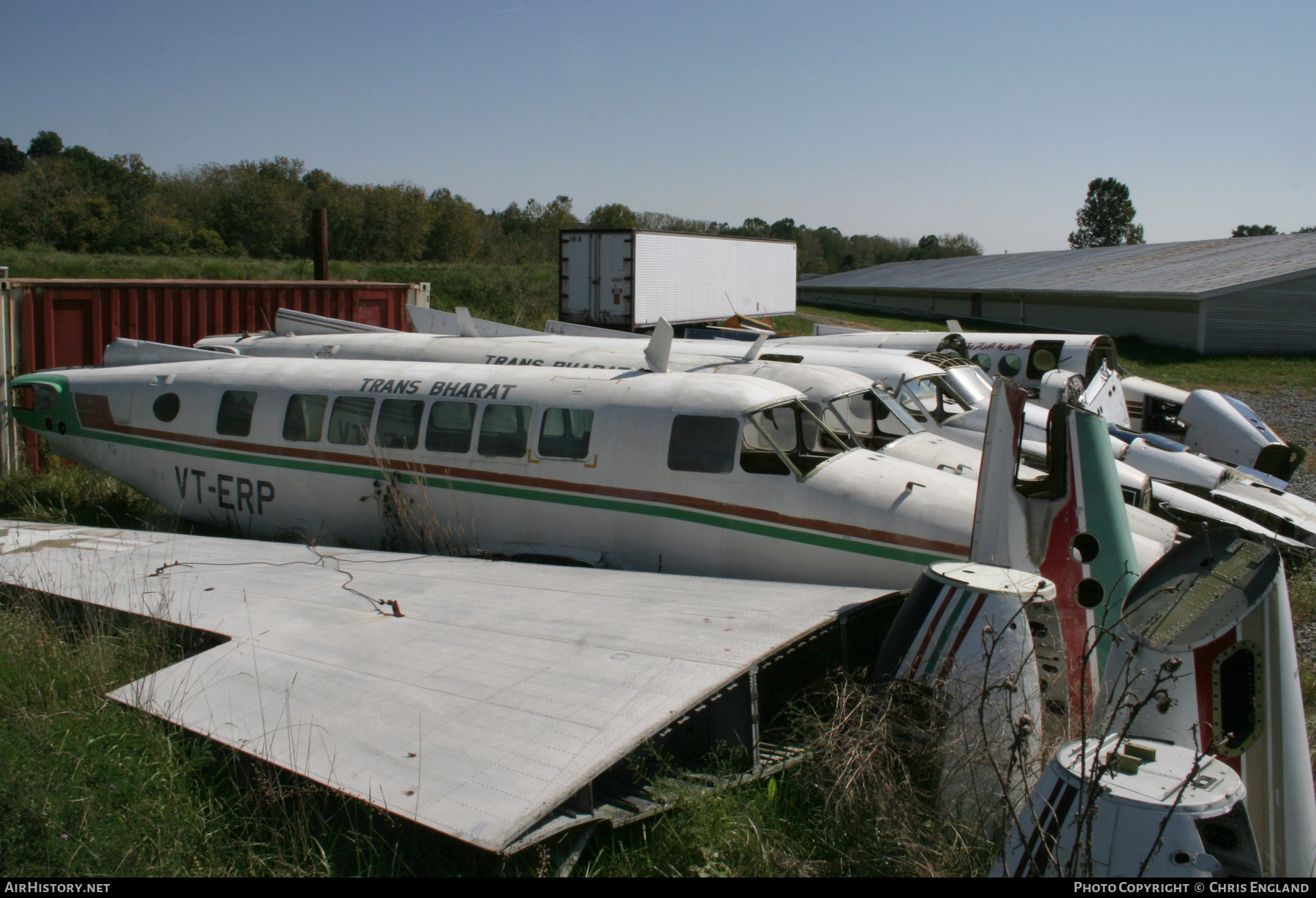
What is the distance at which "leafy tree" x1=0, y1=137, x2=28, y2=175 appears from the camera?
320ft

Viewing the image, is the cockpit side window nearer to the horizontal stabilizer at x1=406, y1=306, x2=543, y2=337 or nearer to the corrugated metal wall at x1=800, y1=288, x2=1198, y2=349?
the horizontal stabilizer at x1=406, y1=306, x2=543, y2=337

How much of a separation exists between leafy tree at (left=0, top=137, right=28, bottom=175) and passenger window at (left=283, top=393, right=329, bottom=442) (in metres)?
113

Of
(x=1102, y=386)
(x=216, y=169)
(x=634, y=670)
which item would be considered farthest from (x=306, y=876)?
(x=216, y=169)

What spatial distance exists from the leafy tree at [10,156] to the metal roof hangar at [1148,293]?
310ft

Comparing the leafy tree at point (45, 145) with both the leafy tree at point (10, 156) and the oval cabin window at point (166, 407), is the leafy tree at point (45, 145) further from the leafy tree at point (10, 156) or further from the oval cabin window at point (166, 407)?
the oval cabin window at point (166, 407)

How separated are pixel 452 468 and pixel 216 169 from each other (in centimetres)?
6912

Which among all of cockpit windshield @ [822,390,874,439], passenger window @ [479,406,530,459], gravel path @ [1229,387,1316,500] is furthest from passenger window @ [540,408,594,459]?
gravel path @ [1229,387,1316,500]

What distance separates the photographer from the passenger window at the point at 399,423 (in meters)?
8.27

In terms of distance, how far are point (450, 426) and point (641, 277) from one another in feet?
54.9

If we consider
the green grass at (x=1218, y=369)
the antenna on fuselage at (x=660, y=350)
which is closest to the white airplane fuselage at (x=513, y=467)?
the antenna on fuselage at (x=660, y=350)

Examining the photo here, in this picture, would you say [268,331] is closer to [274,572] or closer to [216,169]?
[274,572]

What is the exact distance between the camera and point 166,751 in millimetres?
4227

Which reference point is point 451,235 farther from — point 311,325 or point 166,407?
point 166,407
